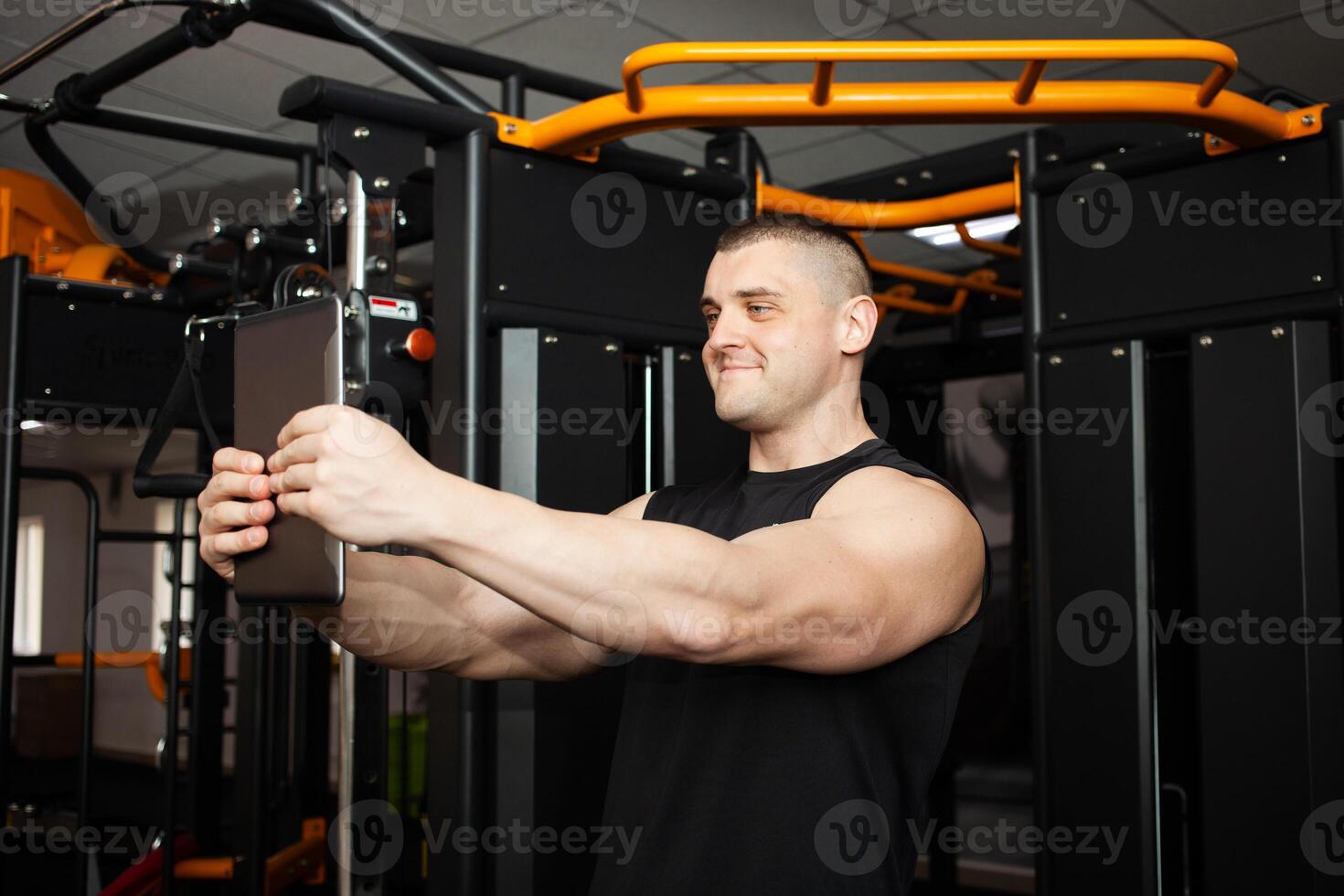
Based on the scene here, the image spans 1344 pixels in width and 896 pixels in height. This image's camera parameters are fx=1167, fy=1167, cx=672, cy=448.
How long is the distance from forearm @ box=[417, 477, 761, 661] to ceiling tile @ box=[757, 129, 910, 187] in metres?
3.49

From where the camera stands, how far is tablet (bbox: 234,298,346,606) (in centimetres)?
106

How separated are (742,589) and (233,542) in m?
0.49

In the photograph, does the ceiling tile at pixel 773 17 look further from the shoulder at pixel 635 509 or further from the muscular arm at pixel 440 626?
the muscular arm at pixel 440 626

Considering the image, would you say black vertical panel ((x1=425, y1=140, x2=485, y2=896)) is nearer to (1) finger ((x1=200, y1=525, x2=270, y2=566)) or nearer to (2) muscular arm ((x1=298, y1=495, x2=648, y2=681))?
(2) muscular arm ((x1=298, y1=495, x2=648, y2=681))

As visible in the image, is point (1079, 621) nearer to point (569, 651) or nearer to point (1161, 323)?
point (1161, 323)

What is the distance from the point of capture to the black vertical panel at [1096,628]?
2.14 metres

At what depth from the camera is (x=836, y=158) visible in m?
4.59

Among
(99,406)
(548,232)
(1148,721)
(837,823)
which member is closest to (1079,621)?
(1148,721)

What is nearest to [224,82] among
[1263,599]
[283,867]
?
[283,867]

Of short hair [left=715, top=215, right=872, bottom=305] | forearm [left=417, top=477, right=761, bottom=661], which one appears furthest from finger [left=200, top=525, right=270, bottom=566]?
short hair [left=715, top=215, right=872, bottom=305]

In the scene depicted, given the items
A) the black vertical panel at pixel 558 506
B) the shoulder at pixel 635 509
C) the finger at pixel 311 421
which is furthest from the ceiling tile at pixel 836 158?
the finger at pixel 311 421

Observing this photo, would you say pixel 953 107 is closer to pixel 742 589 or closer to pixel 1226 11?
pixel 742 589

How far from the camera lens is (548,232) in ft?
7.06

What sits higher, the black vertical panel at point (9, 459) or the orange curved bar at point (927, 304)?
the orange curved bar at point (927, 304)
